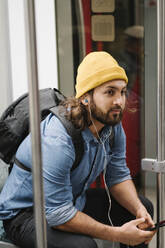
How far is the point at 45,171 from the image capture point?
0.97 m

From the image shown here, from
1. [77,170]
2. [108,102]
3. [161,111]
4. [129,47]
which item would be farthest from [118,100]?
[129,47]

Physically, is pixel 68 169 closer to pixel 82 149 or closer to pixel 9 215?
pixel 82 149

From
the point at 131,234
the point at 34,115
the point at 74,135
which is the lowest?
the point at 131,234

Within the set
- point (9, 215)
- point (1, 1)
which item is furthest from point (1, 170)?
point (1, 1)

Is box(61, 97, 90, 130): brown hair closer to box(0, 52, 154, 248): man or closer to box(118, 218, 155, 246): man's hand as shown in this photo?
box(0, 52, 154, 248): man

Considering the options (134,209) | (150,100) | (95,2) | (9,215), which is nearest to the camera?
(9,215)

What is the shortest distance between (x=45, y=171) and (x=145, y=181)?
2.05ft

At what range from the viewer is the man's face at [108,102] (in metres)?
0.99

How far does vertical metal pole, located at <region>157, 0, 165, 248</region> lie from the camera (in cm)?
90

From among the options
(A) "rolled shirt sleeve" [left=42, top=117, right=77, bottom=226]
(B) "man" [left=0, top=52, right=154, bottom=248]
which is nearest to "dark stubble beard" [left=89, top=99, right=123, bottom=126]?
(B) "man" [left=0, top=52, right=154, bottom=248]

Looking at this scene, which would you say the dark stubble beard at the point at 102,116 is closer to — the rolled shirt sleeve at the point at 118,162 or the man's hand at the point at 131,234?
the rolled shirt sleeve at the point at 118,162

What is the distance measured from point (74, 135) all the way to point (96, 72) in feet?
0.62

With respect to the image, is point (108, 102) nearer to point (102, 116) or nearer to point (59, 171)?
point (102, 116)

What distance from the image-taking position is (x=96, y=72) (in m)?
0.97
